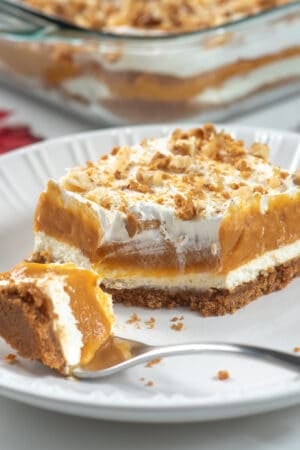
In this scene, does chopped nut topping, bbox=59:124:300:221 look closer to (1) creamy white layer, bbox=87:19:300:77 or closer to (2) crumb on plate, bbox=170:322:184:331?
(2) crumb on plate, bbox=170:322:184:331

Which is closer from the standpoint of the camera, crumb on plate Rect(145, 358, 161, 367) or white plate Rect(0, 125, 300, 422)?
white plate Rect(0, 125, 300, 422)

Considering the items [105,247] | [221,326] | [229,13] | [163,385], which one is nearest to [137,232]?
[105,247]

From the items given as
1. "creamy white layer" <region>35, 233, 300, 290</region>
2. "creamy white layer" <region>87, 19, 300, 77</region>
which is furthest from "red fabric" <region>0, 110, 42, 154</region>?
"creamy white layer" <region>35, 233, 300, 290</region>

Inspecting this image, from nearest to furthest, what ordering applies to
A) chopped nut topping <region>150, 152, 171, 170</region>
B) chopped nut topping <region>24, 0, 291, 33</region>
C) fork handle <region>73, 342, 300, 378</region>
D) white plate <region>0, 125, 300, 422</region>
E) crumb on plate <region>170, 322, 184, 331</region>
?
white plate <region>0, 125, 300, 422</region>, fork handle <region>73, 342, 300, 378</region>, crumb on plate <region>170, 322, 184, 331</region>, chopped nut topping <region>150, 152, 171, 170</region>, chopped nut topping <region>24, 0, 291, 33</region>

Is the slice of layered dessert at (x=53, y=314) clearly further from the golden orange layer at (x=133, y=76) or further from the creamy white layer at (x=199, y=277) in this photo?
the golden orange layer at (x=133, y=76)

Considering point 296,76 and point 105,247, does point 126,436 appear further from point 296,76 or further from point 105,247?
point 296,76

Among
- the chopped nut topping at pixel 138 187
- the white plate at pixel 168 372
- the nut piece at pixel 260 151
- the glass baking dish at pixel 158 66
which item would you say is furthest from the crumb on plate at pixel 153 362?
the glass baking dish at pixel 158 66

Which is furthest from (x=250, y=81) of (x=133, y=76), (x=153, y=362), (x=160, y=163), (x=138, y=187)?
(x=153, y=362)

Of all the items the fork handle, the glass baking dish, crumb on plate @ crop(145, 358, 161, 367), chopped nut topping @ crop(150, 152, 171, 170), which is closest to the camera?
the fork handle

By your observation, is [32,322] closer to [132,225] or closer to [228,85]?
[132,225]
